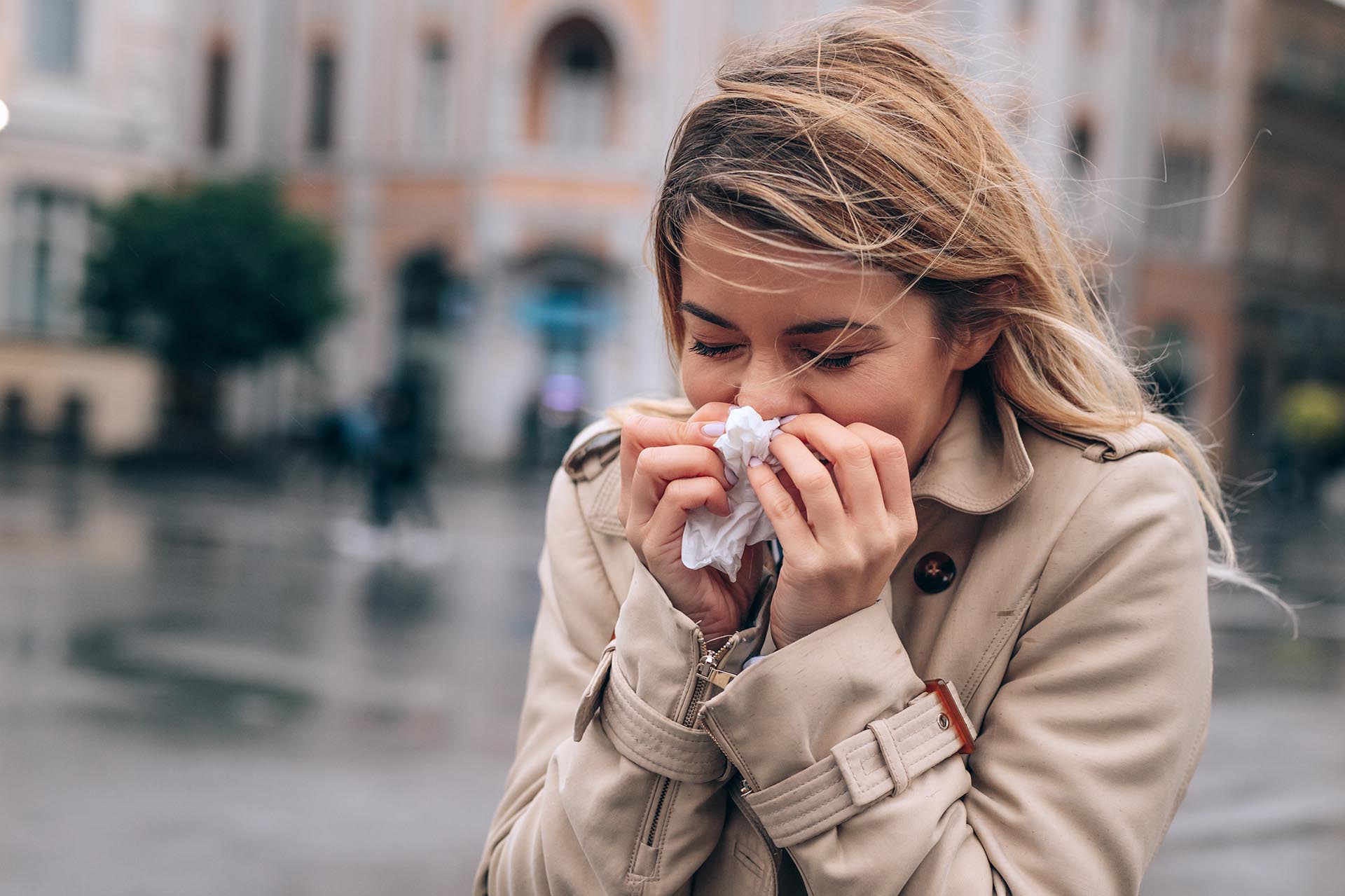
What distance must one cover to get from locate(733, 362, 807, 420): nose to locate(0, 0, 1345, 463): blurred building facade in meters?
24.9

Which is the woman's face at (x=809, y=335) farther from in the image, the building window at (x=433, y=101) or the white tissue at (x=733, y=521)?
the building window at (x=433, y=101)

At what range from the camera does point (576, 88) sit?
29266mm

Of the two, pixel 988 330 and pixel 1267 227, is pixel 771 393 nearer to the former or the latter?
pixel 988 330

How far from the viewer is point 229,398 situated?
101 feet

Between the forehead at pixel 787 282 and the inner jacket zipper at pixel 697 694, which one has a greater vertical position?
the forehead at pixel 787 282

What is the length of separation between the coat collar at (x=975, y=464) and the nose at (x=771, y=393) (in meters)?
0.19

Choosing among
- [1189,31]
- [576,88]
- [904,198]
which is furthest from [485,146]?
[904,198]

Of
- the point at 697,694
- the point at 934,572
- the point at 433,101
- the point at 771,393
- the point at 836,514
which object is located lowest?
the point at 697,694

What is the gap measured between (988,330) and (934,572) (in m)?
0.31

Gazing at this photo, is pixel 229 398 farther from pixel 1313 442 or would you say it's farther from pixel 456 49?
pixel 1313 442

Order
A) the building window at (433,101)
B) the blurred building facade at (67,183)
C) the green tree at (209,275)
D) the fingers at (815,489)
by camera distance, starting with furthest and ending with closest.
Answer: the building window at (433,101) < the blurred building facade at (67,183) < the green tree at (209,275) < the fingers at (815,489)

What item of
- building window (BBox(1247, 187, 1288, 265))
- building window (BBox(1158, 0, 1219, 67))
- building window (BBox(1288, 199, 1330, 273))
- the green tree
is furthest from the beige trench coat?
building window (BBox(1288, 199, 1330, 273))

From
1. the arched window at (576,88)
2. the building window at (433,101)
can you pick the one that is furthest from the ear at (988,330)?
the building window at (433,101)

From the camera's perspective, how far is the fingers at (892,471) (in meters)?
1.51
